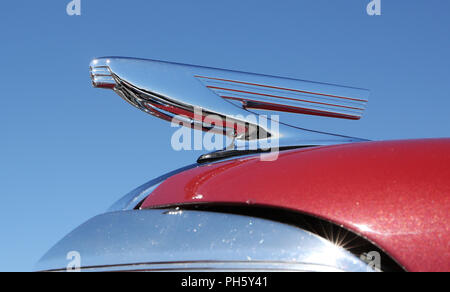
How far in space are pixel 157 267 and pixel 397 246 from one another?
1.32 feet

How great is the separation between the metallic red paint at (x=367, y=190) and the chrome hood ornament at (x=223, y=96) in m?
0.36

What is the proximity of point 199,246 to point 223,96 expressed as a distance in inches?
26.9

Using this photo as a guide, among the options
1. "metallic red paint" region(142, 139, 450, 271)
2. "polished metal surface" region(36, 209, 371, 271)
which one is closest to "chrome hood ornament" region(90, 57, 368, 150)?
"metallic red paint" region(142, 139, 450, 271)

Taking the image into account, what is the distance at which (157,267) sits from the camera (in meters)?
1.01

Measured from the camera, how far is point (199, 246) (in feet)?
3.33

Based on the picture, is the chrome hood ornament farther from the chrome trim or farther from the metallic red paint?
the metallic red paint

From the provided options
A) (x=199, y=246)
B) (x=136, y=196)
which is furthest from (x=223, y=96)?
(x=199, y=246)

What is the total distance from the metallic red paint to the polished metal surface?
0.05m

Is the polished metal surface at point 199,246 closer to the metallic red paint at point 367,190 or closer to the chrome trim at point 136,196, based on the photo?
the metallic red paint at point 367,190

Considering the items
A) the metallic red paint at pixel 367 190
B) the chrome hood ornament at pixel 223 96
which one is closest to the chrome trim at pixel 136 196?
the metallic red paint at pixel 367 190

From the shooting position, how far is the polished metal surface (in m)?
0.96

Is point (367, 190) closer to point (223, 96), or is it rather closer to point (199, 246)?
point (199, 246)
